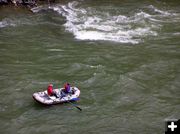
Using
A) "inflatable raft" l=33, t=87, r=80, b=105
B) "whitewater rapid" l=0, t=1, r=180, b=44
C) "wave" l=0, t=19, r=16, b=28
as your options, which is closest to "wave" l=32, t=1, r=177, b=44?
"whitewater rapid" l=0, t=1, r=180, b=44

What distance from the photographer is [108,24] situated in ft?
81.0

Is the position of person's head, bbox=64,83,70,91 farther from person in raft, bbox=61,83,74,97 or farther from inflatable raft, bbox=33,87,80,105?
inflatable raft, bbox=33,87,80,105

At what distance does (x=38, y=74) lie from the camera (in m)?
17.8

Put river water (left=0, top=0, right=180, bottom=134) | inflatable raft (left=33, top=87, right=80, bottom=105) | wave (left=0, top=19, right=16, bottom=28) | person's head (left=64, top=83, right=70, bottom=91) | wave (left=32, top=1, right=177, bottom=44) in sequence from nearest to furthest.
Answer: river water (left=0, top=0, right=180, bottom=134) < inflatable raft (left=33, top=87, right=80, bottom=105) < person's head (left=64, top=83, right=70, bottom=91) < wave (left=32, top=1, right=177, bottom=44) < wave (left=0, top=19, right=16, bottom=28)

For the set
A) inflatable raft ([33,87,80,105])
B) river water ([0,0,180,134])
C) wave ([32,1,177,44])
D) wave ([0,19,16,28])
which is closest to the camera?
river water ([0,0,180,134])

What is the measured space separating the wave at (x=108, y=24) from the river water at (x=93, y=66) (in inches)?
2.5

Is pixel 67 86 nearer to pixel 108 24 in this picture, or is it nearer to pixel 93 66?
pixel 93 66

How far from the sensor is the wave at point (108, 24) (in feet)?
74.4

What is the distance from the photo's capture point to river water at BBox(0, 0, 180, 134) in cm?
1445

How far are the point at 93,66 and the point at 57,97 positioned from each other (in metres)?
3.68

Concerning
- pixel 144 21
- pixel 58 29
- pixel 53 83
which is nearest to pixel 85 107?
pixel 53 83

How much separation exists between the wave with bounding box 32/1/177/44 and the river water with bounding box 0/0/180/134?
6 cm

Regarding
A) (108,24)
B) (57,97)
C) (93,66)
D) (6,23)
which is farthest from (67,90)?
(6,23)

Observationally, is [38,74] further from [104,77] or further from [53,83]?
[104,77]
